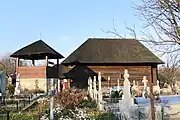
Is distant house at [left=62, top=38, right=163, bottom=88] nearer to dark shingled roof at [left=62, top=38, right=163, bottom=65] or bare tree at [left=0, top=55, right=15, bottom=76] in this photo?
dark shingled roof at [left=62, top=38, right=163, bottom=65]

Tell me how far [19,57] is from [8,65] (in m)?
34.9

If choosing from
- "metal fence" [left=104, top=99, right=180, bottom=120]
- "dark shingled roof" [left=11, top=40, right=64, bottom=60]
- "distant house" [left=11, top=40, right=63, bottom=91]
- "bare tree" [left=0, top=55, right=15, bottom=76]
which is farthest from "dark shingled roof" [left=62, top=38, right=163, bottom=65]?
"bare tree" [left=0, top=55, right=15, bottom=76]

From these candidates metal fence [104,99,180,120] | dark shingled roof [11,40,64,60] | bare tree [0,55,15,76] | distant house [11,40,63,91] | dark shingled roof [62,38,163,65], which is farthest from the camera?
bare tree [0,55,15,76]

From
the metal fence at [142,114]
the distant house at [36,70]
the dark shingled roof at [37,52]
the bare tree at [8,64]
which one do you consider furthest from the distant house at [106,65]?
the bare tree at [8,64]

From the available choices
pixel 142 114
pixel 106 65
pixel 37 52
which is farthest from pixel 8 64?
pixel 142 114

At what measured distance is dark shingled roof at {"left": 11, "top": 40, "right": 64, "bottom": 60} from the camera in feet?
139

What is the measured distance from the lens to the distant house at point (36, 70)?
42031mm

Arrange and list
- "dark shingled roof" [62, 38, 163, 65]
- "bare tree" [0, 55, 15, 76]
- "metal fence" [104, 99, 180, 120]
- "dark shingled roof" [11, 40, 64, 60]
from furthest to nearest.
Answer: "bare tree" [0, 55, 15, 76]
"dark shingled roof" [62, 38, 163, 65]
"dark shingled roof" [11, 40, 64, 60]
"metal fence" [104, 99, 180, 120]

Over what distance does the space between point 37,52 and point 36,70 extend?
83.9 inches

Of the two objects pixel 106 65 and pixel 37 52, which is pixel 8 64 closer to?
pixel 37 52

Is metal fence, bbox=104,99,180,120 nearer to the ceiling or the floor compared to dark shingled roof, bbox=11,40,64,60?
nearer to the floor

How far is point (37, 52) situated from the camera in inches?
1663

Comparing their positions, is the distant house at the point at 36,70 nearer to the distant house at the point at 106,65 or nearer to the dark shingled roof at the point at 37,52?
the dark shingled roof at the point at 37,52

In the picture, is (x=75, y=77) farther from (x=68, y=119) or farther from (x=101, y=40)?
(x=68, y=119)
